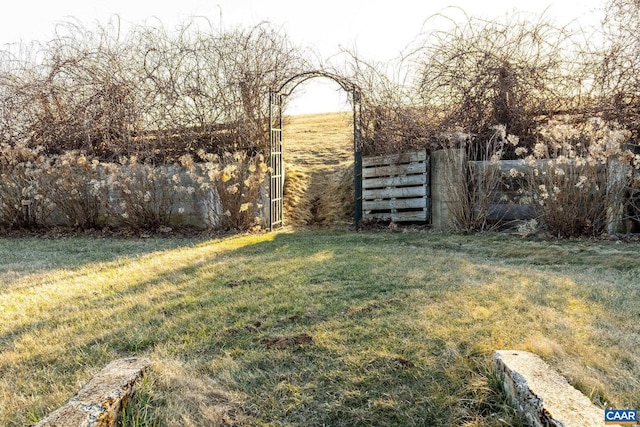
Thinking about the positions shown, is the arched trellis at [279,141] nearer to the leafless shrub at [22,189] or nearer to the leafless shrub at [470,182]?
the leafless shrub at [470,182]

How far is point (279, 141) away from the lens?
909 cm

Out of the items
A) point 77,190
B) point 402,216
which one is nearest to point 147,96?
point 77,190

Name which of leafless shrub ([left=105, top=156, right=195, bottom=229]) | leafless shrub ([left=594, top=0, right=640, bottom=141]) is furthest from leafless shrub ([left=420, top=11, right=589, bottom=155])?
leafless shrub ([left=105, top=156, right=195, bottom=229])

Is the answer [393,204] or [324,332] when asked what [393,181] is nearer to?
[393,204]

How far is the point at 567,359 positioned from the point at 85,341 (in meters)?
2.86

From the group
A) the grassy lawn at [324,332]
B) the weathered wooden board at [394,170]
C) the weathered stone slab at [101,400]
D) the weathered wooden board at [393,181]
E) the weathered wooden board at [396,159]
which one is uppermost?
the weathered wooden board at [396,159]

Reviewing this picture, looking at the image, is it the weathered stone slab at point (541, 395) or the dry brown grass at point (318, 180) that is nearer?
the weathered stone slab at point (541, 395)

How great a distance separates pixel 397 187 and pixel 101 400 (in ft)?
22.9

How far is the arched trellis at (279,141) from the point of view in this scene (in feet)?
28.1

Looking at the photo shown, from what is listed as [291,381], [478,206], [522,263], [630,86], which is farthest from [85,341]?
[630,86]

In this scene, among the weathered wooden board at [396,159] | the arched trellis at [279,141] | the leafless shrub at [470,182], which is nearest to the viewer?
the leafless shrub at [470,182]

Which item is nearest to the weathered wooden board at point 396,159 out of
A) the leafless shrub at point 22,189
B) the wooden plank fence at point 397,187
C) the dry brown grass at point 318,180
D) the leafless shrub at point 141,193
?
the wooden plank fence at point 397,187

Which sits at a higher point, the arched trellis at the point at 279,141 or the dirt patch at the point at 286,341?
the arched trellis at the point at 279,141

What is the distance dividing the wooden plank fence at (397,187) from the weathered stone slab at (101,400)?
645cm
